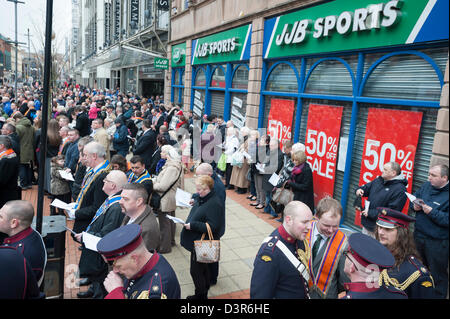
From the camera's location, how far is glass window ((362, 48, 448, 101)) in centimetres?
586

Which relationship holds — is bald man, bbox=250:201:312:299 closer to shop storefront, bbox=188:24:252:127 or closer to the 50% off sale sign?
the 50% off sale sign

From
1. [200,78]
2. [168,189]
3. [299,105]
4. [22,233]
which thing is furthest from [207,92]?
[22,233]

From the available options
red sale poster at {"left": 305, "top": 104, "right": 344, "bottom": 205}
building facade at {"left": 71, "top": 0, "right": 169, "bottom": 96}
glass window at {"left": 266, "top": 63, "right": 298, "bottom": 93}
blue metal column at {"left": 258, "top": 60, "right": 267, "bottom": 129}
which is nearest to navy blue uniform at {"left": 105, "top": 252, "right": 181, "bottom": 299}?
red sale poster at {"left": 305, "top": 104, "right": 344, "bottom": 205}

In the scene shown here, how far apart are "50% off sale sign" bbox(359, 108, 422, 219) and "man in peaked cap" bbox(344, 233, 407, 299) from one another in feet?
13.2

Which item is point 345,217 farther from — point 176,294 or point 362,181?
point 176,294

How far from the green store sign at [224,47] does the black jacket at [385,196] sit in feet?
24.2

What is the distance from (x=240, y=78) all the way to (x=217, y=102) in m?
2.23

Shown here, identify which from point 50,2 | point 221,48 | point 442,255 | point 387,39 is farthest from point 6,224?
point 221,48

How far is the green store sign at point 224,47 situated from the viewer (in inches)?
461

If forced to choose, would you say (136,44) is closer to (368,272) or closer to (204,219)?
(204,219)

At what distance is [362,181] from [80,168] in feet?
18.2

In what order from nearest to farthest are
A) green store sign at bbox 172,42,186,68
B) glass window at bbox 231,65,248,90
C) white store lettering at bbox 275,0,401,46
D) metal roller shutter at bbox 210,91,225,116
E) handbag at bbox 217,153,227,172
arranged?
white store lettering at bbox 275,0,401,46 → handbag at bbox 217,153,227,172 → glass window at bbox 231,65,248,90 → metal roller shutter at bbox 210,91,225,116 → green store sign at bbox 172,42,186,68

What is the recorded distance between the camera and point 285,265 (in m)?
2.86

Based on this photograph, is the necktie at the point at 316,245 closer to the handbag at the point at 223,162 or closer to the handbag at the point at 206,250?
the handbag at the point at 206,250
